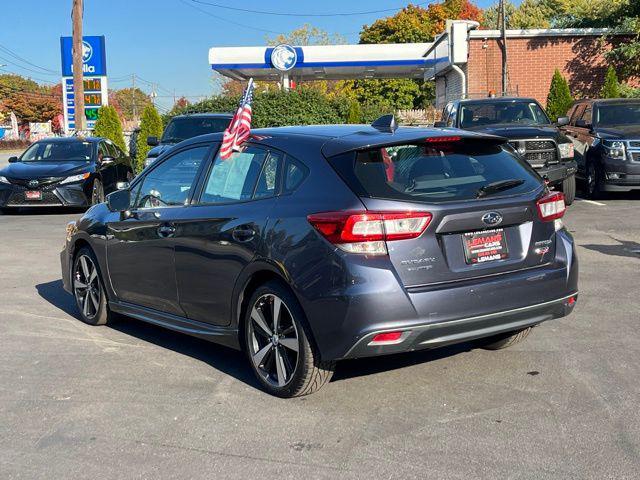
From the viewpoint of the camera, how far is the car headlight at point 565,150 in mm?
14070

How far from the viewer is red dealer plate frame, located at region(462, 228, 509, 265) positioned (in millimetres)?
4707

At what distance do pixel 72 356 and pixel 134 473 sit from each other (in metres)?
2.40

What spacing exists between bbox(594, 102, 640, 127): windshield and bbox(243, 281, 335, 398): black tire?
506 inches

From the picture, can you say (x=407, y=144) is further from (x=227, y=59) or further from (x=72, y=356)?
(x=227, y=59)

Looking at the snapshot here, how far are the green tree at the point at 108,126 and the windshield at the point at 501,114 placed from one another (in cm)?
1496

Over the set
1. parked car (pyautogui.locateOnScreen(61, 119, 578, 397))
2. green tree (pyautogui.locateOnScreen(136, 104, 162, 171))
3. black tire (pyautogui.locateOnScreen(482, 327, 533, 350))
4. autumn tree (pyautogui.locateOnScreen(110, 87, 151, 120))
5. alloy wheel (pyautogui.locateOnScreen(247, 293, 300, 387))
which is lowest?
black tire (pyautogui.locateOnScreen(482, 327, 533, 350))

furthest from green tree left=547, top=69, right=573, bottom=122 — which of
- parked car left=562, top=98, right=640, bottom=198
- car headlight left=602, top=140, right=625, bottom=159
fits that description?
car headlight left=602, top=140, right=625, bottom=159

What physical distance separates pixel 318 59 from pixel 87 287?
3230 centimetres

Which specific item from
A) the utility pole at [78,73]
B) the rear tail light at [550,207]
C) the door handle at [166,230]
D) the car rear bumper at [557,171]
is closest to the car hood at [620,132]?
the car rear bumper at [557,171]

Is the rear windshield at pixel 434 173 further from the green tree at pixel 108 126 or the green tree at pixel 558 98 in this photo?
the green tree at pixel 108 126

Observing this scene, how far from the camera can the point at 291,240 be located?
4.75 metres

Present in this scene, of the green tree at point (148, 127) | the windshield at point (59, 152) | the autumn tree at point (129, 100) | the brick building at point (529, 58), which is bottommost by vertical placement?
the windshield at point (59, 152)

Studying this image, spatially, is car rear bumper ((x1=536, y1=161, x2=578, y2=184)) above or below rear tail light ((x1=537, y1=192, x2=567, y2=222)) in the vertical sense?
above

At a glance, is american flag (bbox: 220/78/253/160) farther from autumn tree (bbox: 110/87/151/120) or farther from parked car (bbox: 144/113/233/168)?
autumn tree (bbox: 110/87/151/120)
